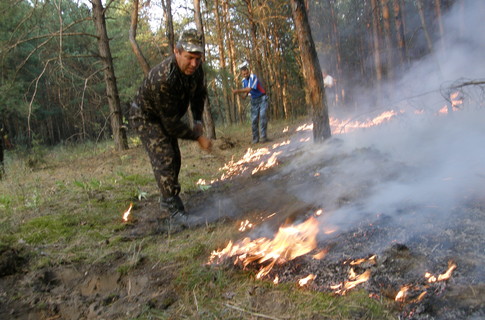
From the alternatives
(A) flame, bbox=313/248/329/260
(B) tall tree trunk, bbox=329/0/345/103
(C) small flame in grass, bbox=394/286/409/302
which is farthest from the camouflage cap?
(B) tall tree trunk, bbox=329/0/345/103

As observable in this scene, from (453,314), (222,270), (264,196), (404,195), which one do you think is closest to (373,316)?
(453,314)

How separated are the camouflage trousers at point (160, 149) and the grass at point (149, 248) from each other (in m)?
0.74

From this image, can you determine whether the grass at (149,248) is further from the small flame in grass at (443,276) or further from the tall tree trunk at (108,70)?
the tall tree trunk at (108,70)

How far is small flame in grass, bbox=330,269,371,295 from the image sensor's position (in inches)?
85.6

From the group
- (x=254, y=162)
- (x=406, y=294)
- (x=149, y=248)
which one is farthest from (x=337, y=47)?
(x=406, y=294)

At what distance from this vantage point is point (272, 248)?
2.88m

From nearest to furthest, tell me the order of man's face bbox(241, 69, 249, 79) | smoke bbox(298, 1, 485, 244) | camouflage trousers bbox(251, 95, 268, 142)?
smoke bbox(298, 1, 485, 244) < man's face bbox(241, 69, 249, 79) < camouflage trousers bbox(251, 95, 268, 142)

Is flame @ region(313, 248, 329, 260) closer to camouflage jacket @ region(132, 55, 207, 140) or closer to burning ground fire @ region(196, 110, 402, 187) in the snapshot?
camouflage jacket @ region(132, 55, 207, 140)

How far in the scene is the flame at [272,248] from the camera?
8.82 feet

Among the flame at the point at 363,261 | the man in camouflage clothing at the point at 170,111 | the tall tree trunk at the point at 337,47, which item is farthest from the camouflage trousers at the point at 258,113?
the tall tree trunk at the point at 337,47

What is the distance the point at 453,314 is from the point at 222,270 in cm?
151

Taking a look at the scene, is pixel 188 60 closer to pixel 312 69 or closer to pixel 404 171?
pixel 404 171

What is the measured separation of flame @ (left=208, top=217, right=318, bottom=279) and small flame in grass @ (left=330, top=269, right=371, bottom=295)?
1.67 ft

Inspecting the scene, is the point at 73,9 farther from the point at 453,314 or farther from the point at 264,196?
the point at 453,314
